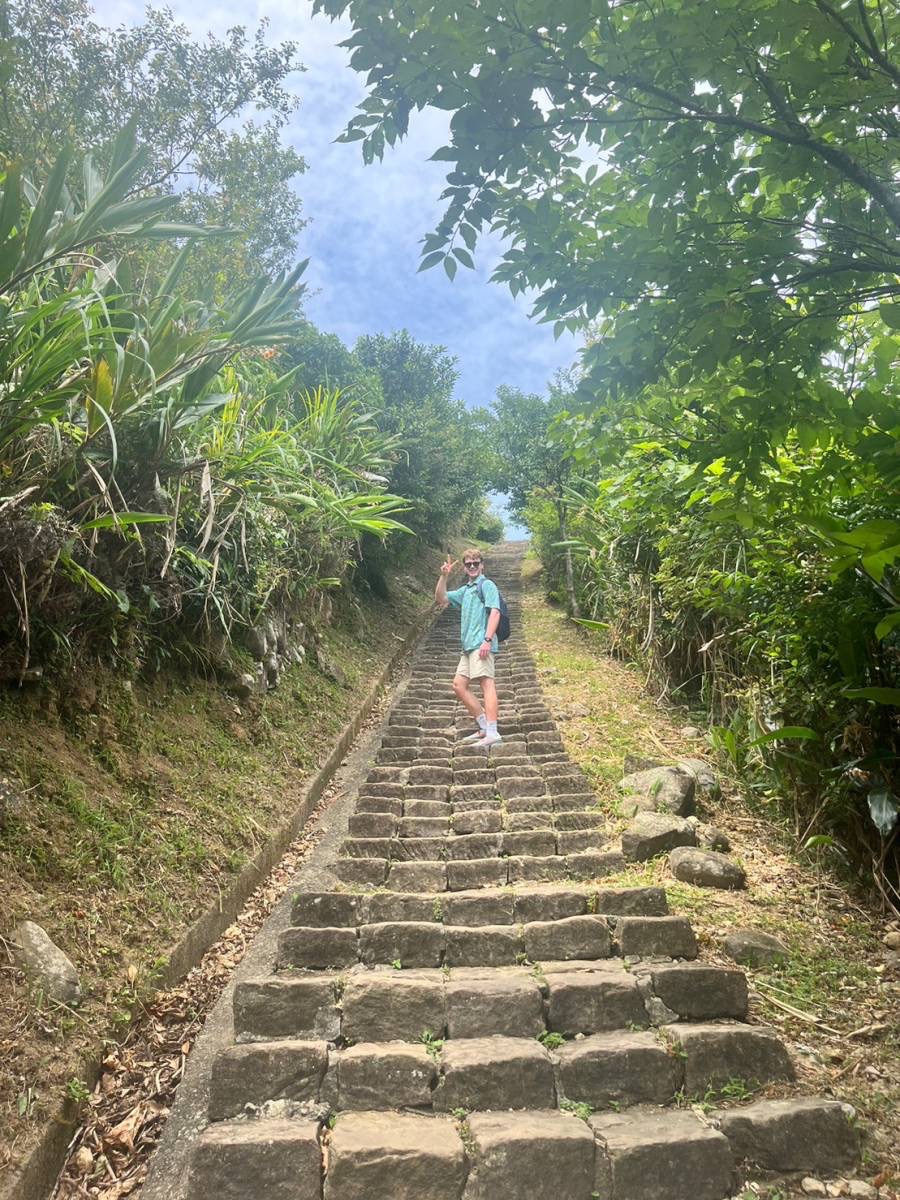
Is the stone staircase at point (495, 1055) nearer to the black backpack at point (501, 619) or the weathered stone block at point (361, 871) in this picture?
the weathered stone block at point (361, 871)

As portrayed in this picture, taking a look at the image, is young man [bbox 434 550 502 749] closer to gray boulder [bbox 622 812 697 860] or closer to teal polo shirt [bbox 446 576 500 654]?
teal polo shirt [bbox 446 576 500 654]

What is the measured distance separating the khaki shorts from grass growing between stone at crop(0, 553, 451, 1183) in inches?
61.4

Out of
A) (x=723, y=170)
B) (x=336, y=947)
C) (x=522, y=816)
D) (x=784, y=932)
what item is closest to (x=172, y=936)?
(x=336, y=947)

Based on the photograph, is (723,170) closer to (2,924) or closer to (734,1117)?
(734,1117)

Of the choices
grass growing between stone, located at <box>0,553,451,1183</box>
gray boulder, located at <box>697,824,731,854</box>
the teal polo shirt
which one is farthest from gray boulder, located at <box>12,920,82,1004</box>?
the teal polo shirt

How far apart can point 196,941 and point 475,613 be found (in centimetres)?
320

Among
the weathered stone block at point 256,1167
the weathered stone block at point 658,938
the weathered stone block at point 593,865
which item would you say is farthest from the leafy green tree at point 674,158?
the weathered stone block at point 256,1167

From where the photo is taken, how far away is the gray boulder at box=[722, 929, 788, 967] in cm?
272

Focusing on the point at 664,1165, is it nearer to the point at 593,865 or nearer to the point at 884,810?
the point at 593,865

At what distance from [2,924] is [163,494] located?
6.30 feet

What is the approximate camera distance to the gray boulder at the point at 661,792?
3.88 m

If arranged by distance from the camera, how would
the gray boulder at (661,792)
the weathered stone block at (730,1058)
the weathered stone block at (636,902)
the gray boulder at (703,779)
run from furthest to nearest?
the gray boulder at (703,779), the gray boulder at (661,792), the weathered stone block at (636,902), the weathered stone block at (730,1058)

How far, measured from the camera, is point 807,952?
9.18 feet

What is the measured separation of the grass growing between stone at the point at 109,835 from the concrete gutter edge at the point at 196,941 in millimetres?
36
